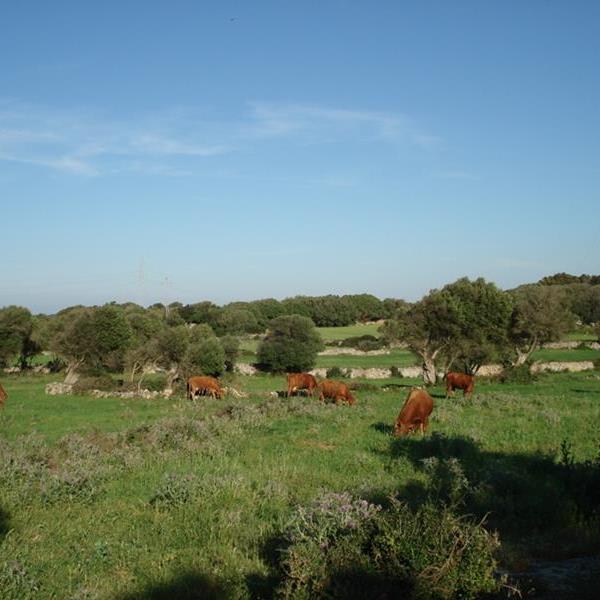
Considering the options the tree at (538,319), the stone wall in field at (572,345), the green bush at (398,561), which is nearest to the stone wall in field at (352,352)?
the stone wall in field at (572,345)

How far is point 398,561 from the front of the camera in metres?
6.25

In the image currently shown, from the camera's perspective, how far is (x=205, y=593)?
6750mm

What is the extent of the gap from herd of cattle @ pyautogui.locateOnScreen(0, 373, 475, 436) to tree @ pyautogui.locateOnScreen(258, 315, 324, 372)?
19.7 metres

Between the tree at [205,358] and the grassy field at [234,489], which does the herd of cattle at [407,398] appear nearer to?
the grassy field at [234,489]

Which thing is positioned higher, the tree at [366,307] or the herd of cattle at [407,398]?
the tree at [366,307]

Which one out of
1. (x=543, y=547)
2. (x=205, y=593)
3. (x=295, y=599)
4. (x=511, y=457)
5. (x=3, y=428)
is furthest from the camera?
(x=3, y=428)

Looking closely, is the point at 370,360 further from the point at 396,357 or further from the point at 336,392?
the point at 336,392

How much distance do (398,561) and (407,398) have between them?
1270 centimetres

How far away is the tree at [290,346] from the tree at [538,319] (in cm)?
1971

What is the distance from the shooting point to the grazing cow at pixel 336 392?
2931cm

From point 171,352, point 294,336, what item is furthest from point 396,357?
point 171,352

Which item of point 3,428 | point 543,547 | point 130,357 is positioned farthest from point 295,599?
point 130,357

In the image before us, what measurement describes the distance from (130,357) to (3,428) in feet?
66.5

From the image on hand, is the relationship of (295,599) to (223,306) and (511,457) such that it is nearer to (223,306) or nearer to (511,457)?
(511,457)
